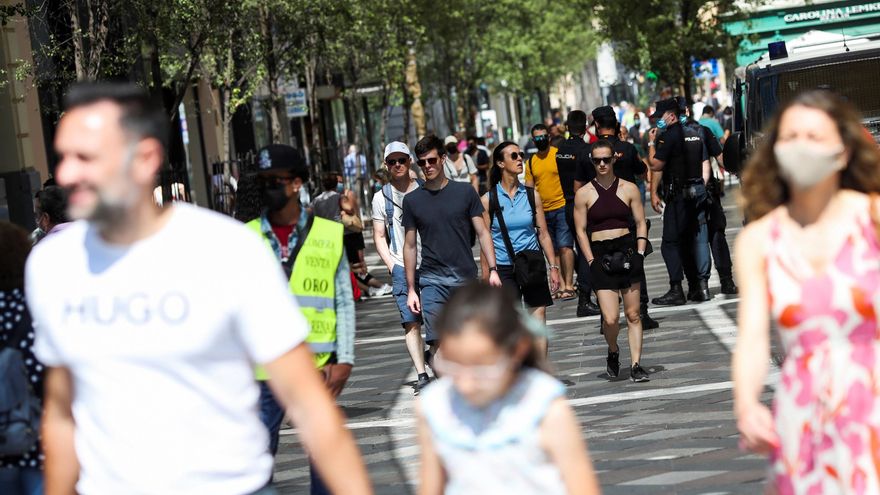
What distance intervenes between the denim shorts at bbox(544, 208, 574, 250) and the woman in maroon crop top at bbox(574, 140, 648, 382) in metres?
4.86

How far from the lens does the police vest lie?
647cm

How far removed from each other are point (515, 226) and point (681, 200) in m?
4.11

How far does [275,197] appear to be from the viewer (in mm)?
6531

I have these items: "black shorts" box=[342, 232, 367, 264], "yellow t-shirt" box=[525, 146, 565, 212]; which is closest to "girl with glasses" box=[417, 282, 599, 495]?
"yellow t-shirt" box=[525, 146, 565, 212]

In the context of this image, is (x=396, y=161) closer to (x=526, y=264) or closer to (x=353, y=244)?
(x=526, y=264)

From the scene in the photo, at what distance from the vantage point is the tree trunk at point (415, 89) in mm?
41531

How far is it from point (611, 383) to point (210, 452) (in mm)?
7714

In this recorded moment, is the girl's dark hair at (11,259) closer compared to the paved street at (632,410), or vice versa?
the girl's dark hair at (11,259)

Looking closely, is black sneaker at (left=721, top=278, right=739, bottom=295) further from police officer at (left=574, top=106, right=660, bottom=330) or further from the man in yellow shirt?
the man in yellow shirt

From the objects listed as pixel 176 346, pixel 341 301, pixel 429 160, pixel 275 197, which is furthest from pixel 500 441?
pixel 429 160

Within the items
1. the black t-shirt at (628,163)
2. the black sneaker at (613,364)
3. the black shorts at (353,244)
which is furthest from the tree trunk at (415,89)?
the black sneaker at (613,364)

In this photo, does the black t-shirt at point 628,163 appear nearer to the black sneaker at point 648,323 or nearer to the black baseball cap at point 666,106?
the black baseball cap at point 666,106

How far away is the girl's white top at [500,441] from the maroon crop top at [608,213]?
753 cm

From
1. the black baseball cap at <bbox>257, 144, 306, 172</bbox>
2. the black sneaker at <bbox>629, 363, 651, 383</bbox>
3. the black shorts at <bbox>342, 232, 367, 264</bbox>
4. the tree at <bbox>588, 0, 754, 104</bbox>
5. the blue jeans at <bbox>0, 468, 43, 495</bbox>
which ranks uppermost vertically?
→ the tree at <bbox>588, 0, 754, 104</bbox>
